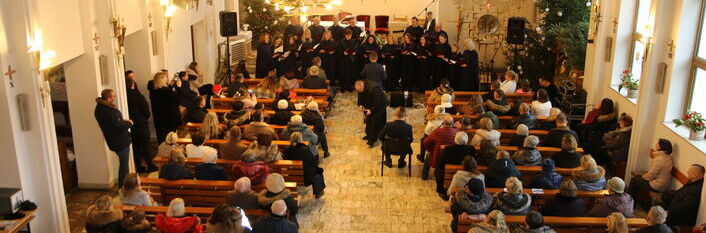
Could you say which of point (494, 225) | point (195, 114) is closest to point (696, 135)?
point (494, 225)

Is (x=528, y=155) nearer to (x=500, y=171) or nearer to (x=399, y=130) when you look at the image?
(x=500, y=171)

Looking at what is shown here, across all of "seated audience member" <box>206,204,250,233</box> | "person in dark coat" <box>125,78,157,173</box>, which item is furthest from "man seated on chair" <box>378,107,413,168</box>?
"seated audience member" <box>206,204,250,233</box>

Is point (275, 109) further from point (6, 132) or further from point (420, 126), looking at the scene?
point (6, 132)

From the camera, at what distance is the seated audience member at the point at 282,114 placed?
1135 cm

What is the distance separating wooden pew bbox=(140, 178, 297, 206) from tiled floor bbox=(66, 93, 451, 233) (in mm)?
1025

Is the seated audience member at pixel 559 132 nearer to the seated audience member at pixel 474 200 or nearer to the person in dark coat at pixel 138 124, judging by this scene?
the seated audience member at pixel 474 200

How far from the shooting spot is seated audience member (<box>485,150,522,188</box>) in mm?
8555

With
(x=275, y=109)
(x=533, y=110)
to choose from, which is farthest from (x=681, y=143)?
(x=275, y=109)

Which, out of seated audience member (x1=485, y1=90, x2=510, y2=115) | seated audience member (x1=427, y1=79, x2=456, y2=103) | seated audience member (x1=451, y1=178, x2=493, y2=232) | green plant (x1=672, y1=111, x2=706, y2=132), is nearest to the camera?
seated audience member (x1=451, y1=178, x2=493, y2=232)

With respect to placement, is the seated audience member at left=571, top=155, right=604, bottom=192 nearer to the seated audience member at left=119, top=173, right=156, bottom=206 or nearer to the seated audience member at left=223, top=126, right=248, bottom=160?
the seated audience member at left=223, top=126, right=248, bottom=160

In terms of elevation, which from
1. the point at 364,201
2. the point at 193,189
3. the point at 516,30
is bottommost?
the point at 364,201

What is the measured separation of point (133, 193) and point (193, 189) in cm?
94

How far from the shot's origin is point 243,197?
25.2 feet

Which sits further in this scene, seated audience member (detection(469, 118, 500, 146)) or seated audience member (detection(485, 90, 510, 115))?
seated audience member (detection(485, 90, 510, 115))
